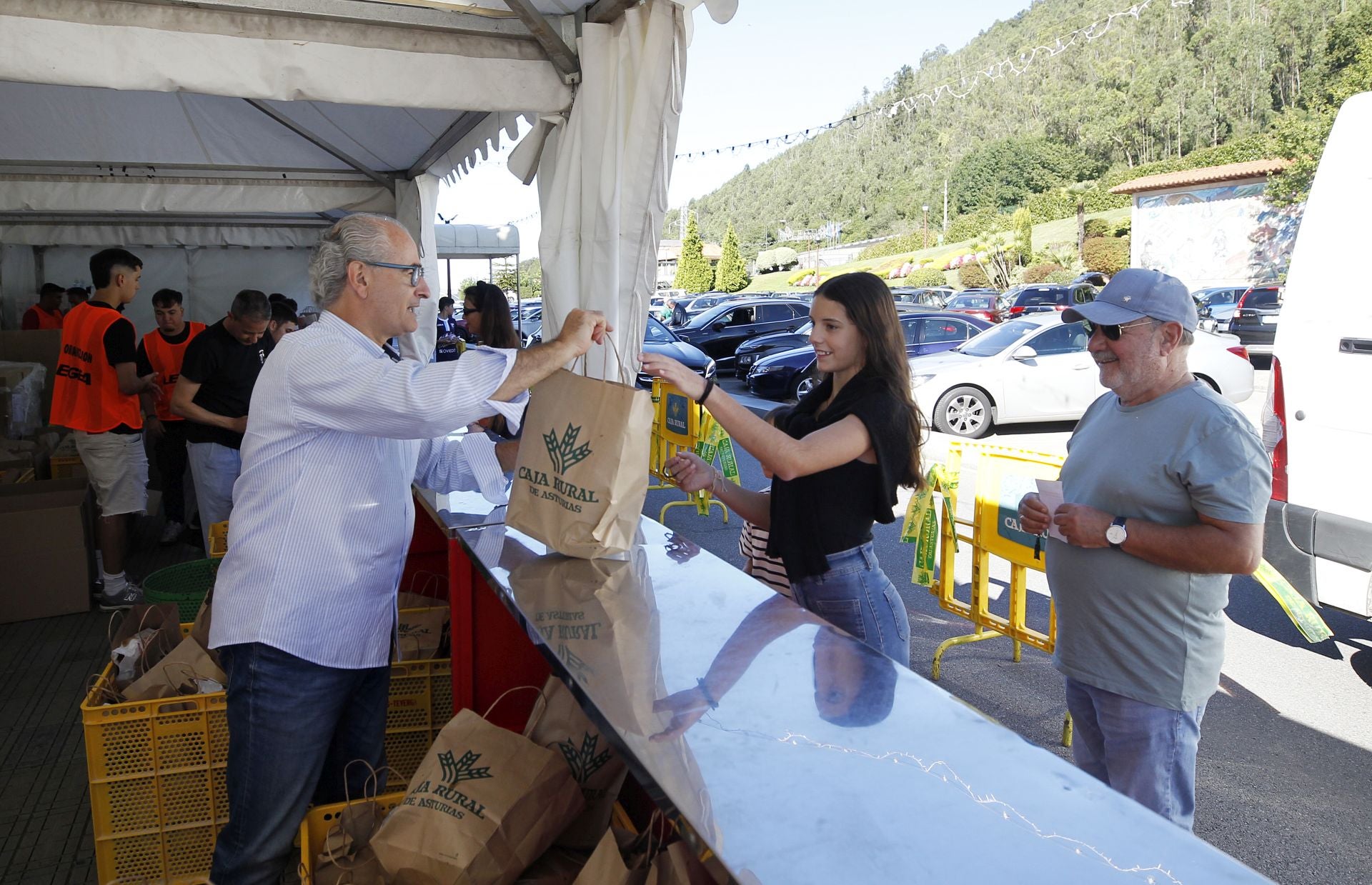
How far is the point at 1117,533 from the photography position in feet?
6.98

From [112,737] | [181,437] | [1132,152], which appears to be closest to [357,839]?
[112,737]

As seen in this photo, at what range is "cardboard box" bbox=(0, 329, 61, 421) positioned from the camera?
8820 mm

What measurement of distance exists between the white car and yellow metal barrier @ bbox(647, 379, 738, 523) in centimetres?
435

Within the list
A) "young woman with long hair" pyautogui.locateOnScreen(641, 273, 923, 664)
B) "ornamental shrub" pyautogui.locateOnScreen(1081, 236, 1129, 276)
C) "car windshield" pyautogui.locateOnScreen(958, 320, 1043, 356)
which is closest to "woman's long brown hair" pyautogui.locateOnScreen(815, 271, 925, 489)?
"young woman with long hair" pyautogui.locateOnScreen(641, 273, 923, 664)

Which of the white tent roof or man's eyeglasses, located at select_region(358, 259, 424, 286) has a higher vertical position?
the white tent roof

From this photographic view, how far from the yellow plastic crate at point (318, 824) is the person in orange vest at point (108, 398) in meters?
4.02

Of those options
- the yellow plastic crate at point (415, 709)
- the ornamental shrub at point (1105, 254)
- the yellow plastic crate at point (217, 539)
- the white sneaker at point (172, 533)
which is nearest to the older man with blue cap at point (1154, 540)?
the yellow plastic crate at point (415, 709)

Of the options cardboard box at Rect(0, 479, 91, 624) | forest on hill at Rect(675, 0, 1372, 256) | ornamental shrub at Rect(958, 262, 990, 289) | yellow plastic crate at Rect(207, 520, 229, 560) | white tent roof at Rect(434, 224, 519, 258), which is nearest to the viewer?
yellow plastic crate at Rect(207, 520, 229, 560)

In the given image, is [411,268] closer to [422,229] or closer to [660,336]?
[422,229]

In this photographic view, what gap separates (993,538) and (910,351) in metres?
10.8

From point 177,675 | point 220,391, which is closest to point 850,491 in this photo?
point 177,675

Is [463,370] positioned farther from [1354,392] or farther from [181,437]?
[181,437]

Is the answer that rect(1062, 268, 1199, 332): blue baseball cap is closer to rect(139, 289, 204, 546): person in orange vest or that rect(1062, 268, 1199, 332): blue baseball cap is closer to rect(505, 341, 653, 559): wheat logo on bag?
rect(505, 341, 653, 559): wheat logo on bag

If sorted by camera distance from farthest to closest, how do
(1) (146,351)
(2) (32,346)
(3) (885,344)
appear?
(2) (32,346), (1) (146,351), (3) (885,344)
